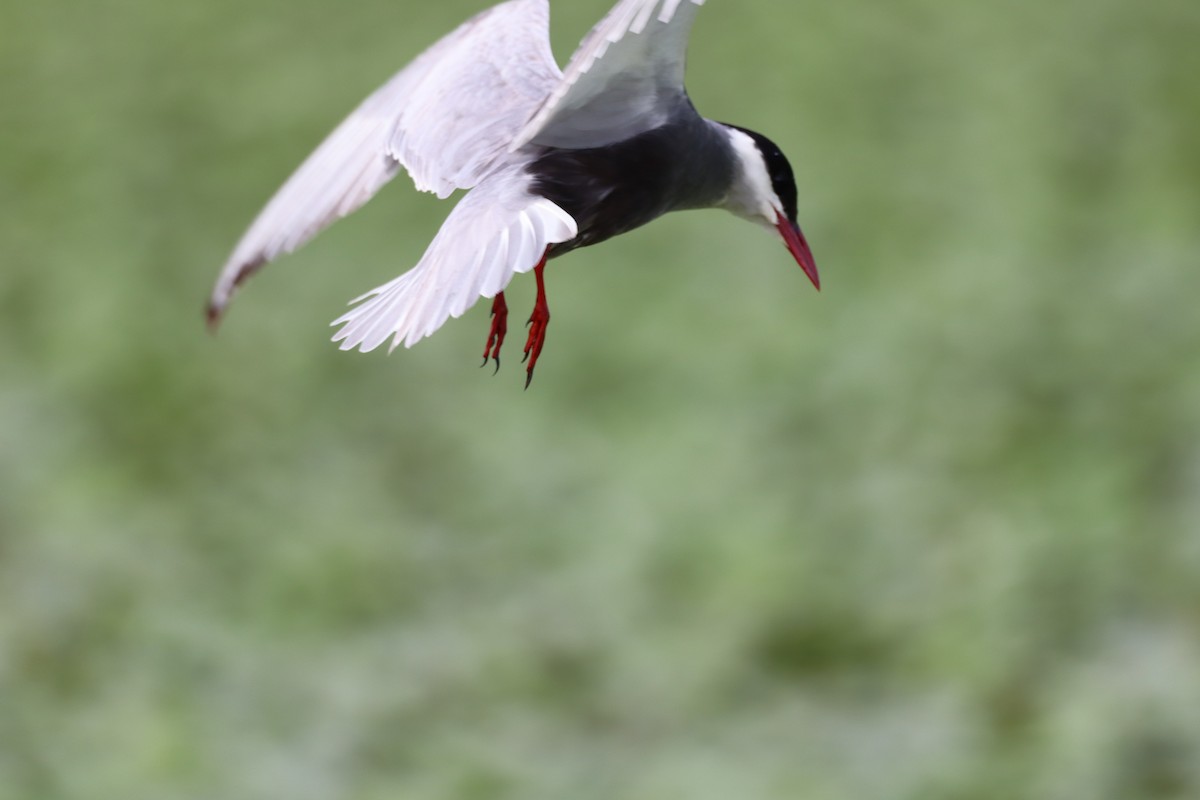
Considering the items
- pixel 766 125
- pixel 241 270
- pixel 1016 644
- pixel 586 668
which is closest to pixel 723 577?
pixel 586 668

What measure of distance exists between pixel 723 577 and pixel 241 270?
9.08 ft

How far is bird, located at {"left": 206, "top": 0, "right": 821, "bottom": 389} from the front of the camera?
2.16 m

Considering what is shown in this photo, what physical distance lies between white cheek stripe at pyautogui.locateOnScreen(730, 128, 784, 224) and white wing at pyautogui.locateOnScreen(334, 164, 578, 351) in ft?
1.47

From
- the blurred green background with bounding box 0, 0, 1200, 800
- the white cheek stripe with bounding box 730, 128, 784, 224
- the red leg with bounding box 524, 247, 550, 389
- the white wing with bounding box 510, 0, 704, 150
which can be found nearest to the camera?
the white wing with bounding box 510, 0, 704, 150

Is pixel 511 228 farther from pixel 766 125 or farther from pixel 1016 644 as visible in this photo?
pixel 766 125

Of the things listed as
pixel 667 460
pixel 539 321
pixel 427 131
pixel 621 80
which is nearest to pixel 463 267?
pixel 539 321

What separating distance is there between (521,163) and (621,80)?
0.53 feet

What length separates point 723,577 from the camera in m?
5.41

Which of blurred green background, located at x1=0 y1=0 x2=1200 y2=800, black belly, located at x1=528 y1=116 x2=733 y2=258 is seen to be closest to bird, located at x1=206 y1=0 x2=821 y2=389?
black belly, located at x1=528 y1=116 x2=733 y2=258

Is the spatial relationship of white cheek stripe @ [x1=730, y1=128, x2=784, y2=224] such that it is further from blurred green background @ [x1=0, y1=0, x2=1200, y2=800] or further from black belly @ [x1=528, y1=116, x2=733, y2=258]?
blurred green background @ [x1=0, y1=0, x2=1200, y2=800]

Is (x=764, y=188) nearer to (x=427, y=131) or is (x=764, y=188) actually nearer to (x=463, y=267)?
(x=427, y=131)

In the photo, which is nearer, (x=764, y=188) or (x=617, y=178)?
(x=617, y=178)

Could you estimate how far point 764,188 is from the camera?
2701 mm

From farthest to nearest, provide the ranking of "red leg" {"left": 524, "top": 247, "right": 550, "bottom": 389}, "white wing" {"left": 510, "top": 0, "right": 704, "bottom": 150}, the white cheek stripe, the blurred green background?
1. the blurred green background
2. the white cheek stripe
3. "red leg" {"left": 524, "top": 247, "right": 550, "bottom": 389}
4. "white wing" {"left": 510, "top": 0, "right": 704, "bottom": 150}
